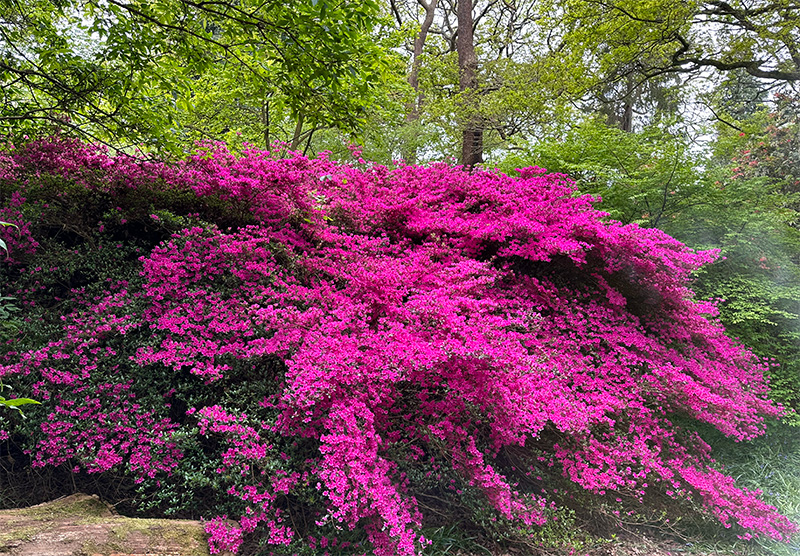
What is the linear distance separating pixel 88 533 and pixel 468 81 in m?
8.07

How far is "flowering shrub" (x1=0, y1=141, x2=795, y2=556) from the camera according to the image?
222 centimetres

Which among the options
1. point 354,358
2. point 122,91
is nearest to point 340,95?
point 122,91

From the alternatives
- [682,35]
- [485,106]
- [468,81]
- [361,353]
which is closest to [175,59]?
[361,353]

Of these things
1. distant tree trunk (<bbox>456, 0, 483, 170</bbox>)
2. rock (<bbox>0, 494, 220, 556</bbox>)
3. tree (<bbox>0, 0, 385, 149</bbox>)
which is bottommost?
rock (<bbox>0, 494, 220, 556</bbox>)

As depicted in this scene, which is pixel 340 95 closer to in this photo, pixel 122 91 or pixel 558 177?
pixel 122 91

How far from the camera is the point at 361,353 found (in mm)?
2371

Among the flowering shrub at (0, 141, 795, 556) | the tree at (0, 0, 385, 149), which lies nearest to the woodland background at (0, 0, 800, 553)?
the tree at (0, 0, 385, 149)

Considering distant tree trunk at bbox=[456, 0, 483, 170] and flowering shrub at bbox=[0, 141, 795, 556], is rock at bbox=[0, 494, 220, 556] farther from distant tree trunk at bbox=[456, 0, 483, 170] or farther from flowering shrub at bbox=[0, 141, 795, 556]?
distant tree trunk at bbox=[456, 0, 483, 170]

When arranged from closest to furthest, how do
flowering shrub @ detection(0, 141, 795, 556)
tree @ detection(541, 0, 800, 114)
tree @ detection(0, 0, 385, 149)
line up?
flowering shrub @ detection(0, 141, 795, 556) → tree @ detection(0, 0, 385, 149) → tree @ detection(541, 0, 800, 114)

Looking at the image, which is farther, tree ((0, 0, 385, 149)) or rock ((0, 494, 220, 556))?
tree ((0, 0, 385, 149))

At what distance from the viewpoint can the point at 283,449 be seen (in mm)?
2379

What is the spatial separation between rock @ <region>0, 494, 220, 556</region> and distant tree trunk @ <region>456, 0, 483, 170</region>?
6.82m

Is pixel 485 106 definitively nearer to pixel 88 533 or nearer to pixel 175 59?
pixel 175 59

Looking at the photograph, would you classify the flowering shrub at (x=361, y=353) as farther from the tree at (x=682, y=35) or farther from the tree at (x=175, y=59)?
the tree at (x=682, y=35)
